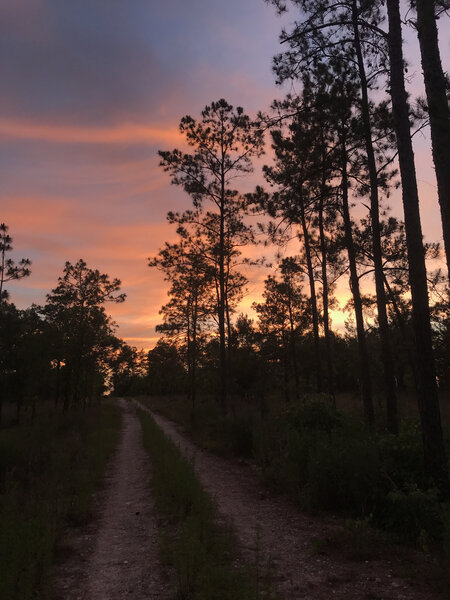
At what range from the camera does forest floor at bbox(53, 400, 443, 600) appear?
445cm

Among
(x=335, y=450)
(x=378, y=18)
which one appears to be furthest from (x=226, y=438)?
(x=378, y=18)

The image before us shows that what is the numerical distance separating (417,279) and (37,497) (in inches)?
329

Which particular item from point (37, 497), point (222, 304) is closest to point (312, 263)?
point (222, 304)

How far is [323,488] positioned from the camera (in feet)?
24.3

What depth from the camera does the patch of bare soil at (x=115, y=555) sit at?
4.51 metres

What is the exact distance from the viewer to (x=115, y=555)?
5.55 m

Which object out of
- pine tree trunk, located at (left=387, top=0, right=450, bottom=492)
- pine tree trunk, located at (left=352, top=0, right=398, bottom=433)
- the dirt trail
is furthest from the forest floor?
pine tree trunk, located at (left=352, top=0, right=398, bottom=433)

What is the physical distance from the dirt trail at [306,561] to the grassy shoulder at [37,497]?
100 inches

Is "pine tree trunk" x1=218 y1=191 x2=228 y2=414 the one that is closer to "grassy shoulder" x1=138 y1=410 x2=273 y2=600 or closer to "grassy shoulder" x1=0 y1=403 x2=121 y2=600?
"grassy shoulder" x1=0 y1=403 x2=121 y2=600

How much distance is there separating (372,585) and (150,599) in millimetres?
2452

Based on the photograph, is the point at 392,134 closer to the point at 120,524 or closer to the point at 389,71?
the point at 389,71

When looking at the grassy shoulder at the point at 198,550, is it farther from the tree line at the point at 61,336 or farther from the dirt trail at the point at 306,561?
the tree line at the point at 61,336

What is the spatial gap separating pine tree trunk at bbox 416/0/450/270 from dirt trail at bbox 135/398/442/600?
15.2 ft

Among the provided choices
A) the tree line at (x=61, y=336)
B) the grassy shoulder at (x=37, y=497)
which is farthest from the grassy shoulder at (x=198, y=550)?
the tree line at (x=61, y=336)
